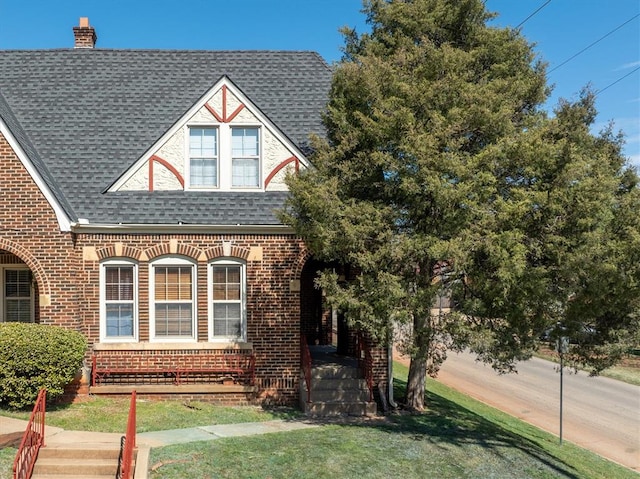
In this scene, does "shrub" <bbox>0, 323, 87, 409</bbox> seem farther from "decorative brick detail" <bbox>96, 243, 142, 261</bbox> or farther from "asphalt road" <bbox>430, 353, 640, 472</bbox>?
"asphalt road" <bbox>430, 353, 640, 472</bbox>

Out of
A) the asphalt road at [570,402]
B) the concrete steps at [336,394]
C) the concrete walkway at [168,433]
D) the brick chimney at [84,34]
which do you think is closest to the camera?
the concrete walkway at [168,433]

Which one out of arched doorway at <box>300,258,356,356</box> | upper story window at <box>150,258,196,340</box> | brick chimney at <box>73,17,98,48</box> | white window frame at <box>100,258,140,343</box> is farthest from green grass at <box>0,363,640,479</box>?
→ brick chimney at <box>73,17,98,48</box>

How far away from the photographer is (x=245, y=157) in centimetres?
1462

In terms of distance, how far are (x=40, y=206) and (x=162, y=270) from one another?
110 inches

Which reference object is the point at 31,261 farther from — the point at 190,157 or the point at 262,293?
the point at 262,293

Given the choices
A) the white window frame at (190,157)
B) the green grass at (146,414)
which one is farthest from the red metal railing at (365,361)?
the white window frame at (190,157)

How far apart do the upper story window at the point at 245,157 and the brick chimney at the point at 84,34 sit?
7.07 meters

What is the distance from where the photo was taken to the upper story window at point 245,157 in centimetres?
1464

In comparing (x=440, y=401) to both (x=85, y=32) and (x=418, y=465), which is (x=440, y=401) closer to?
(x=418, y=465)

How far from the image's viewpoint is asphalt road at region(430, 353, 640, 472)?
18.3 meters

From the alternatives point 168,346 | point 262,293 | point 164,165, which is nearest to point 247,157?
point 164,165

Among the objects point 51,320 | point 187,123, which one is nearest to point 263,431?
point 51,320

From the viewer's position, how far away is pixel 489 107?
35.6 feet

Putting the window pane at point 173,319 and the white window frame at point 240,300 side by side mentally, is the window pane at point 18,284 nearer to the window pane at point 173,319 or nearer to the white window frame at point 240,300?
the window pane at point 173,319
